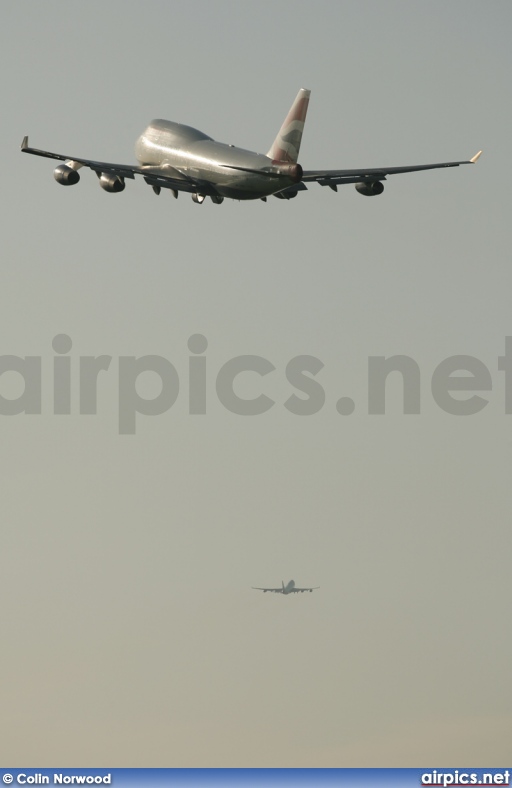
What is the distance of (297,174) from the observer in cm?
13525

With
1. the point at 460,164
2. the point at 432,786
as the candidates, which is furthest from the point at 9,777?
the point at 460,164

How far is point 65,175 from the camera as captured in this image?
142 meters

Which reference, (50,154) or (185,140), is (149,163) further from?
(50,154)

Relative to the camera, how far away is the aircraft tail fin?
140 meters

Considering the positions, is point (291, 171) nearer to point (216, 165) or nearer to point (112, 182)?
point (216, 165)

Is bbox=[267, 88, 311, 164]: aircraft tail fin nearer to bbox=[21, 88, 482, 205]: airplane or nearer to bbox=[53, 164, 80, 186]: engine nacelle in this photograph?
bbox=[21, 88, 482, 205]: airplane

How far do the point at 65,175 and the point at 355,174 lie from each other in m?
20.2

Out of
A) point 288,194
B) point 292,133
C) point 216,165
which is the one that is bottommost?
point 288,194

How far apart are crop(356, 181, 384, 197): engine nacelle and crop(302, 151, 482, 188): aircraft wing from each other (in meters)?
0.30

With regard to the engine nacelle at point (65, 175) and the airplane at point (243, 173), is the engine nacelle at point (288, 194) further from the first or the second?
the engine nacelle at point (65, 175)

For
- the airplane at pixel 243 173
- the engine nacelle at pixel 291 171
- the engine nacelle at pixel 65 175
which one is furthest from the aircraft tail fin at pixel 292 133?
the engine nacelle at pixel 65 175

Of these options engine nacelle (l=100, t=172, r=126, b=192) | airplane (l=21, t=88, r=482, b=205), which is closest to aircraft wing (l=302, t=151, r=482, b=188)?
airplane (l=21, t=88, r=482, b=205)

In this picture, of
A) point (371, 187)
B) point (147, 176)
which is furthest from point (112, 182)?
point (371, 187)

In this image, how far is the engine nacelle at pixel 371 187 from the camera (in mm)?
139375
